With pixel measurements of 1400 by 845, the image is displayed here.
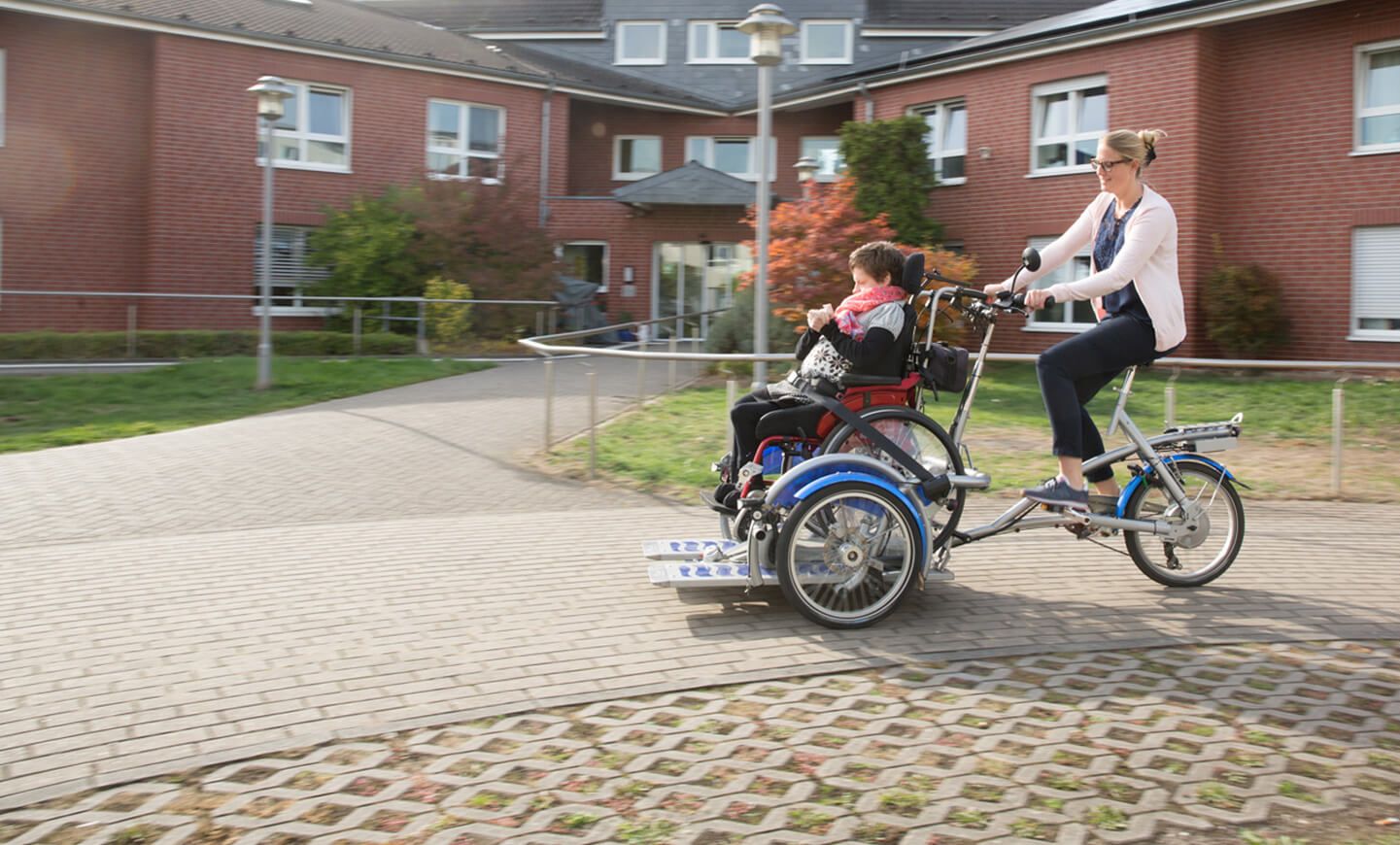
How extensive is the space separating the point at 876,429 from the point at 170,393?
12.2 metres

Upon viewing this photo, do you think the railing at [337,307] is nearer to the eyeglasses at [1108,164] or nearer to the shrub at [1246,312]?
the shrub at [1246,312]

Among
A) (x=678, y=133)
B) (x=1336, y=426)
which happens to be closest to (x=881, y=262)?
(x=1336, y=426)

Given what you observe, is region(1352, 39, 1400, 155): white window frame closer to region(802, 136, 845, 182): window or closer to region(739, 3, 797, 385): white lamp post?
region(802, 136, 845, 182): window

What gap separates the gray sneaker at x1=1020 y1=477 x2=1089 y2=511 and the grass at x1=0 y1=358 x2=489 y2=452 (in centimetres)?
915

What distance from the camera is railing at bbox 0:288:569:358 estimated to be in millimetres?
20219

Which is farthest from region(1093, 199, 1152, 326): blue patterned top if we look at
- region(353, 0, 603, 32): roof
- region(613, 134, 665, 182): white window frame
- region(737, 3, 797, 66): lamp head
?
region(353, 0, 603, 32): roof

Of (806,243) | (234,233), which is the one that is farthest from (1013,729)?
(234,233)

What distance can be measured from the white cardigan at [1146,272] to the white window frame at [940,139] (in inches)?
773

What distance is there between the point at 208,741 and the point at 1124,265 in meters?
4.18

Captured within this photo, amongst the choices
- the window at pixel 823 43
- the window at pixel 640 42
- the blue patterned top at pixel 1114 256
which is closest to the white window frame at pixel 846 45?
the window at pixel 823 43

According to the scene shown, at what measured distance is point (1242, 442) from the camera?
9.71 meters

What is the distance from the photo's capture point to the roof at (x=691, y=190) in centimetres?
2767

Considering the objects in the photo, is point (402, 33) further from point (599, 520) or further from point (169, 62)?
point (599, 520)

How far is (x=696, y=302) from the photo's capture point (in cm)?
3136
